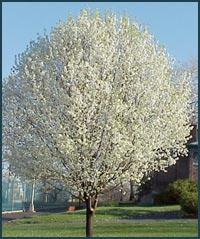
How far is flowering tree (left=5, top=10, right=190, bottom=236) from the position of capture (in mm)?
15328

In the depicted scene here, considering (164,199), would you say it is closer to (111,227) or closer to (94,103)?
(111,227)

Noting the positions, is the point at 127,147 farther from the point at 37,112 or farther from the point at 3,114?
the point at 3,114

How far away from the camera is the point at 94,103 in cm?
1527

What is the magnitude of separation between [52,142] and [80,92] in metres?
1.62

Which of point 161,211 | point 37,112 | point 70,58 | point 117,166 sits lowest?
point 161,211

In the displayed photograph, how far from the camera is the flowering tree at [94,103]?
1533 centimetres

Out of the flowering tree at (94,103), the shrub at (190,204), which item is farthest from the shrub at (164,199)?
the flowering tree at (94,103)

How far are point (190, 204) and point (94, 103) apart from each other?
1644cm

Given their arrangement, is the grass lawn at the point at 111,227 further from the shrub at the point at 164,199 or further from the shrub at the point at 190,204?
the shrub at the point at 164,199

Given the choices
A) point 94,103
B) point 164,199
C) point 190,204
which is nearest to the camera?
point 94,103

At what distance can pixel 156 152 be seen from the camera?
17.3m

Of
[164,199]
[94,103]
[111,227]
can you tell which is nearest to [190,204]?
[111,227]

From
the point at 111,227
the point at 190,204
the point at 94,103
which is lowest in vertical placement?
the point at 111,227

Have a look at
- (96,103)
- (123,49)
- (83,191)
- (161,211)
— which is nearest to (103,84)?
(96,103)
